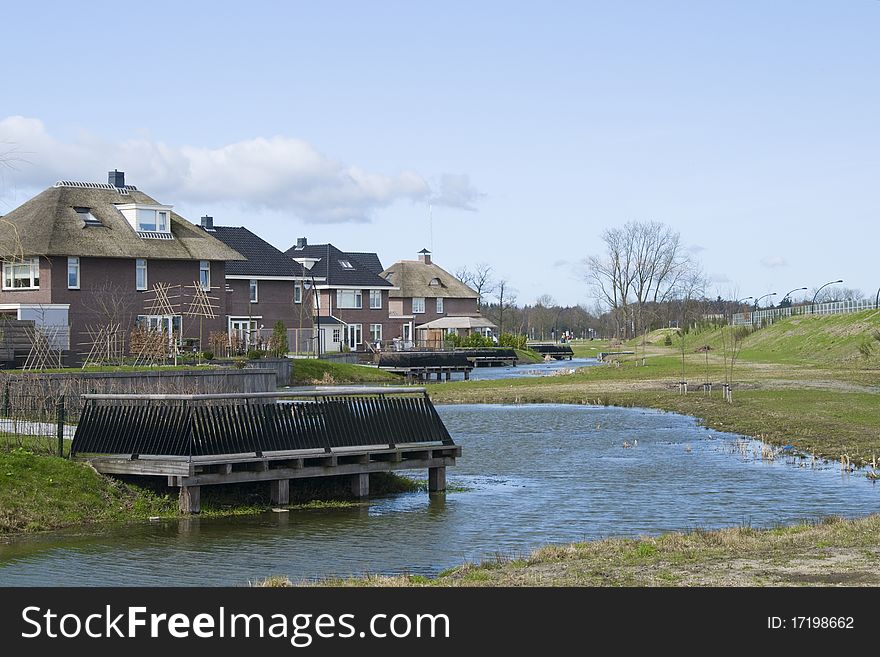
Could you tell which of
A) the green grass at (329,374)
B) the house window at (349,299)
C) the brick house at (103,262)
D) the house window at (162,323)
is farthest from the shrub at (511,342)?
the house window at (162,323)

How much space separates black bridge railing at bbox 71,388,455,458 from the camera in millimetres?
18750

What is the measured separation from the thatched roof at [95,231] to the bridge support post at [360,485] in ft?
108

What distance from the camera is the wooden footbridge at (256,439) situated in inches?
732

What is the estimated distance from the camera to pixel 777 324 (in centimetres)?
9281

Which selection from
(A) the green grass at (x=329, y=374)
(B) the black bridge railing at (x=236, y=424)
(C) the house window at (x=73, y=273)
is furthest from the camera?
(A) the green grass at (x=329, y=374)

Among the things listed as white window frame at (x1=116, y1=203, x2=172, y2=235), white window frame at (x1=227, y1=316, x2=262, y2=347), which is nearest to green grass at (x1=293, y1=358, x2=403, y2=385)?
white window frame at (x1=227, y1=316, x2=262, y2=347)

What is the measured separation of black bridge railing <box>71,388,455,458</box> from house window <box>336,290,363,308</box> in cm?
6123

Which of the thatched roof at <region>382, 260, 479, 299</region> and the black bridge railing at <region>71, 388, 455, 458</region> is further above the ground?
the thatched roof at <region>382, 260, 479, 299</region>

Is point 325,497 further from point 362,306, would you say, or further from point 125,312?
point 362,306

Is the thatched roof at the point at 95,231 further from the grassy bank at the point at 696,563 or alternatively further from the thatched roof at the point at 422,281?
the thatched roof at the point at 422,281

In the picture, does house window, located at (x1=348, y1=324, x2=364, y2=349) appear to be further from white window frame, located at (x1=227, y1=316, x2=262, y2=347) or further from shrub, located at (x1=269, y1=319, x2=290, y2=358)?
shrub, located at (x1=269, y1=319, x2=290, y2=358)
